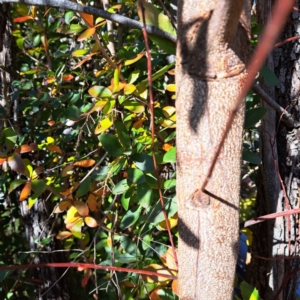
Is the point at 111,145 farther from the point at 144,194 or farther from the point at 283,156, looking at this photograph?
the point at 283,156

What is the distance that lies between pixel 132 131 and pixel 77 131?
7.6 inches

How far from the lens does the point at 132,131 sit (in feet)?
3.57

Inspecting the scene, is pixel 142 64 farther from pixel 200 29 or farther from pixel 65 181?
pixel 200 29

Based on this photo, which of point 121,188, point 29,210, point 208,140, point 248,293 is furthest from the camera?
point 29,210

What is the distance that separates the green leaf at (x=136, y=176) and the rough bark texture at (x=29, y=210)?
0.70 metres

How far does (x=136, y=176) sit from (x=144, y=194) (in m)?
0.05

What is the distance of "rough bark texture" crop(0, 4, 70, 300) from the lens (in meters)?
1.50

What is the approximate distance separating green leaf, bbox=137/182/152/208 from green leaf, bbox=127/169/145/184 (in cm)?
4

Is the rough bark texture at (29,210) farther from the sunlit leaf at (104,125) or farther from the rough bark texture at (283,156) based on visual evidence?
the rough bark texture at (283,156)

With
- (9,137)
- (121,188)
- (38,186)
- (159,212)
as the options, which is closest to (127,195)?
(121,188)

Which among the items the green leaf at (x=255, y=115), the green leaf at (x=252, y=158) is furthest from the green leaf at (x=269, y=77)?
the green leaf at (x=252, y=158)

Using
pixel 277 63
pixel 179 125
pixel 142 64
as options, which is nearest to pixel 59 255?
pixel 142 64

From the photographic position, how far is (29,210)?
1.62m

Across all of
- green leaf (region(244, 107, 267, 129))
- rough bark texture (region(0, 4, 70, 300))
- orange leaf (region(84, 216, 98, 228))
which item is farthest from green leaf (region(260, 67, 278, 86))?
rough bark texture (region(0, 4, 70, 300))
